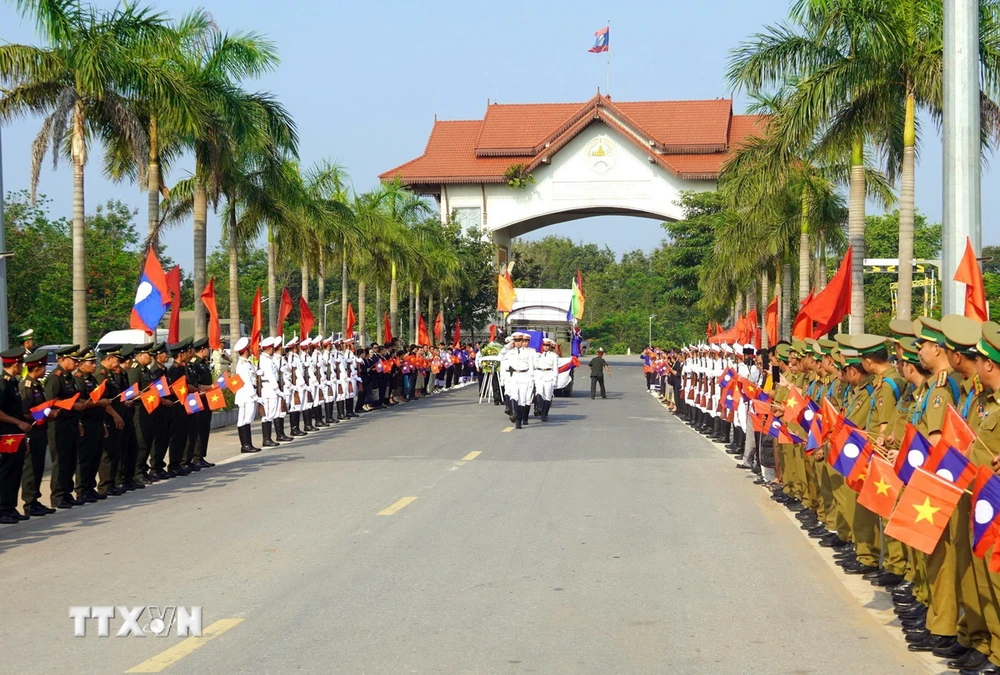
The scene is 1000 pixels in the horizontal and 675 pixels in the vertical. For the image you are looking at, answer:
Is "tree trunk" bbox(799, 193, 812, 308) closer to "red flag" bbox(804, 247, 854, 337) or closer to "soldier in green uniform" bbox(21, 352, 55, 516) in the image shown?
"red flag" bbox(804, 247, 854, 337)

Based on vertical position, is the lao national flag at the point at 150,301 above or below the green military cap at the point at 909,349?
above

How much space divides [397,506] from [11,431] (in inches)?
155

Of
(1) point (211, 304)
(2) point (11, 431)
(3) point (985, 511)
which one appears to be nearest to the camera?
(3) point (985, 511)

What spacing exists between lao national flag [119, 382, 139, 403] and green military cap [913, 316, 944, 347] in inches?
383

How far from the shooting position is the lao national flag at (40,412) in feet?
40.4

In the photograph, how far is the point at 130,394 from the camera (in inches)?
567

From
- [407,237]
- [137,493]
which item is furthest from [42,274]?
[137,493]

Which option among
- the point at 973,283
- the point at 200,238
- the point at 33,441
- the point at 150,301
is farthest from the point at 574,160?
the point at 973,283

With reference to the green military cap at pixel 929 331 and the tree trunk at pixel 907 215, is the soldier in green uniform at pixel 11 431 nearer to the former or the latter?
the green military cap at pixel 929 331

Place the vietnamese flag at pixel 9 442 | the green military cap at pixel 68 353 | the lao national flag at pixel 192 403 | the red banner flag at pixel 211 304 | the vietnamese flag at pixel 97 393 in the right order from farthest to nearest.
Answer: the red banner flag at pixel 211 304
the lao national flag at pixel 192 403
the vietnamese flag at pixel 97 393
the green military cap at pixel 68 353
the vietnamese flag at pixel 9 442

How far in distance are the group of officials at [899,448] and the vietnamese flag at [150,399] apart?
750cm

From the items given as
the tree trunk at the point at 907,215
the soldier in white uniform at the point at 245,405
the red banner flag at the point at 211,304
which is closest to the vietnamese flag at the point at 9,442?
the soldier in white uniform at the point at 245,405

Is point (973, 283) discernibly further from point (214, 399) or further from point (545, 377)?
point (545, 377)

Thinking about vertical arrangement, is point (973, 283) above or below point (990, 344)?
above
